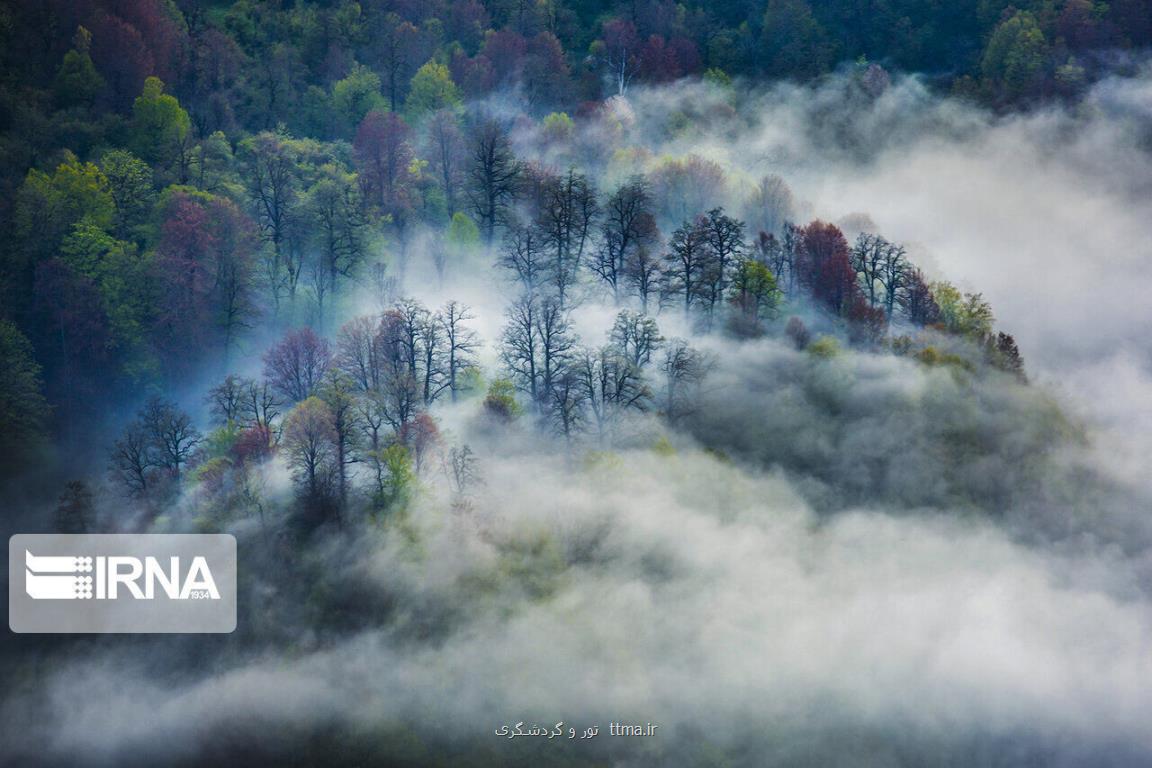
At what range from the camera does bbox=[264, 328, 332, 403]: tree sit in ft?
400

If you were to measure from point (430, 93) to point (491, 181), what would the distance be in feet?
68.7

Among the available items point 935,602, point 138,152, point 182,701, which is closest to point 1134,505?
point 935,602

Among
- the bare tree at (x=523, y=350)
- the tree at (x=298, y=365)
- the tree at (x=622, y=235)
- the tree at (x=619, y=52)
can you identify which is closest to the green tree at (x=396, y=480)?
the tree at (x=298, y=365)

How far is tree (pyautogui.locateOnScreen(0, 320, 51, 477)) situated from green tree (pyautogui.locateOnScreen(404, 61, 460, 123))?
44.2 metres


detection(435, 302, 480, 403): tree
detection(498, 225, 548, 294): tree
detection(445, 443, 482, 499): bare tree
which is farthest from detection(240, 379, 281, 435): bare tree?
detection(498, 225, 548, 294): tree

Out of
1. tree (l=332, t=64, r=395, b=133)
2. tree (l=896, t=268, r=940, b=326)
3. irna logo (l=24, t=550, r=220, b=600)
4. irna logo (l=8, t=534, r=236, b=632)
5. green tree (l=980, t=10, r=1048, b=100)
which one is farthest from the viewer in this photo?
green tree (l=980, t=10, r=1048, b=100)

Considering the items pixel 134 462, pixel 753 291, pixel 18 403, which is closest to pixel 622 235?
pixel 753 291

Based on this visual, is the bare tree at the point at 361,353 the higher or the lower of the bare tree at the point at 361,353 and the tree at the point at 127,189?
the lower

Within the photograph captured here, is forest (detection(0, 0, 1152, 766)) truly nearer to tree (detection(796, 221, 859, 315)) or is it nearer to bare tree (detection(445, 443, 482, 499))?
bare tree (detection(445, 443, 482, 499))

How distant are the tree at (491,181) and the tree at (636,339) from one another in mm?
16457

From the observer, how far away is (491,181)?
143m

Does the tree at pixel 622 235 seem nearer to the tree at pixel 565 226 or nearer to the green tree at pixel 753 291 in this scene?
the tree at pixel 565 226

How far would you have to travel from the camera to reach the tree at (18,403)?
122938 mm

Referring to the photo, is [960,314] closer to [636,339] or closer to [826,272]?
[826,272]
